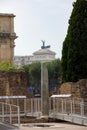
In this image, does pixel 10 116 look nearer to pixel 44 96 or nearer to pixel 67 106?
pixel 67 106

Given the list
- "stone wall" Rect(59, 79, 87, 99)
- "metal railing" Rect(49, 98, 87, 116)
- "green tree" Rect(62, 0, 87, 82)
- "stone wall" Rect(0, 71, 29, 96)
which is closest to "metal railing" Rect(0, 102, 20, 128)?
"metal railing" Rect(49, 98, 87, 116)

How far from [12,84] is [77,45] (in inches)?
188

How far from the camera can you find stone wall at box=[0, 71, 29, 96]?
41969mm

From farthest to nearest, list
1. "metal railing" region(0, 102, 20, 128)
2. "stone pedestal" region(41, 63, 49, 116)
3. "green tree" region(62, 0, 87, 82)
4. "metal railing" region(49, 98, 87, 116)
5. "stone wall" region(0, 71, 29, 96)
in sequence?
1. "stone wall" region(0, 71, 29, 96)
2. "green tree" region(62, 0, 87, 82)
3. "stone pedestal" region(41, 63, 49, 116)
4. "metal railing" region(49, 98, 87, 116)
5. "metal railing" region(0, 102, 20, 128)

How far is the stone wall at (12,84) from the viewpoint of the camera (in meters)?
42.0

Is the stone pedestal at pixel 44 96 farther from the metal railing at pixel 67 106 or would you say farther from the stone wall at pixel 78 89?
the stone wall at pixel 78 89

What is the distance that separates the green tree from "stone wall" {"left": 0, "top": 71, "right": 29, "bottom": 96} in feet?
9.48

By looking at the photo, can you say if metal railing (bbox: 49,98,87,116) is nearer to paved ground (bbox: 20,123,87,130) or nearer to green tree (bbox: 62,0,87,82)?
→ paved ground (bbox: 20,123,87,130)

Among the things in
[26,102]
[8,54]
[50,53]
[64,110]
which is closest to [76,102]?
[64,110]

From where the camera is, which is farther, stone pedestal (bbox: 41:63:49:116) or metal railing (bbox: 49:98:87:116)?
stone pedestal (bbox: 41:63:49:116)

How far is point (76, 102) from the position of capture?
114 ft

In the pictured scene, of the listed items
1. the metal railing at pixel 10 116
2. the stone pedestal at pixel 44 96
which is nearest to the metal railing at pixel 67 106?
the stone pedestal at pixel 44 96

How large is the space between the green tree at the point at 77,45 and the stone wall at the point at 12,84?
2.89 meters

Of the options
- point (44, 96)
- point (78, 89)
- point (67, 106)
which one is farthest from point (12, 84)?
point (67, 106)
